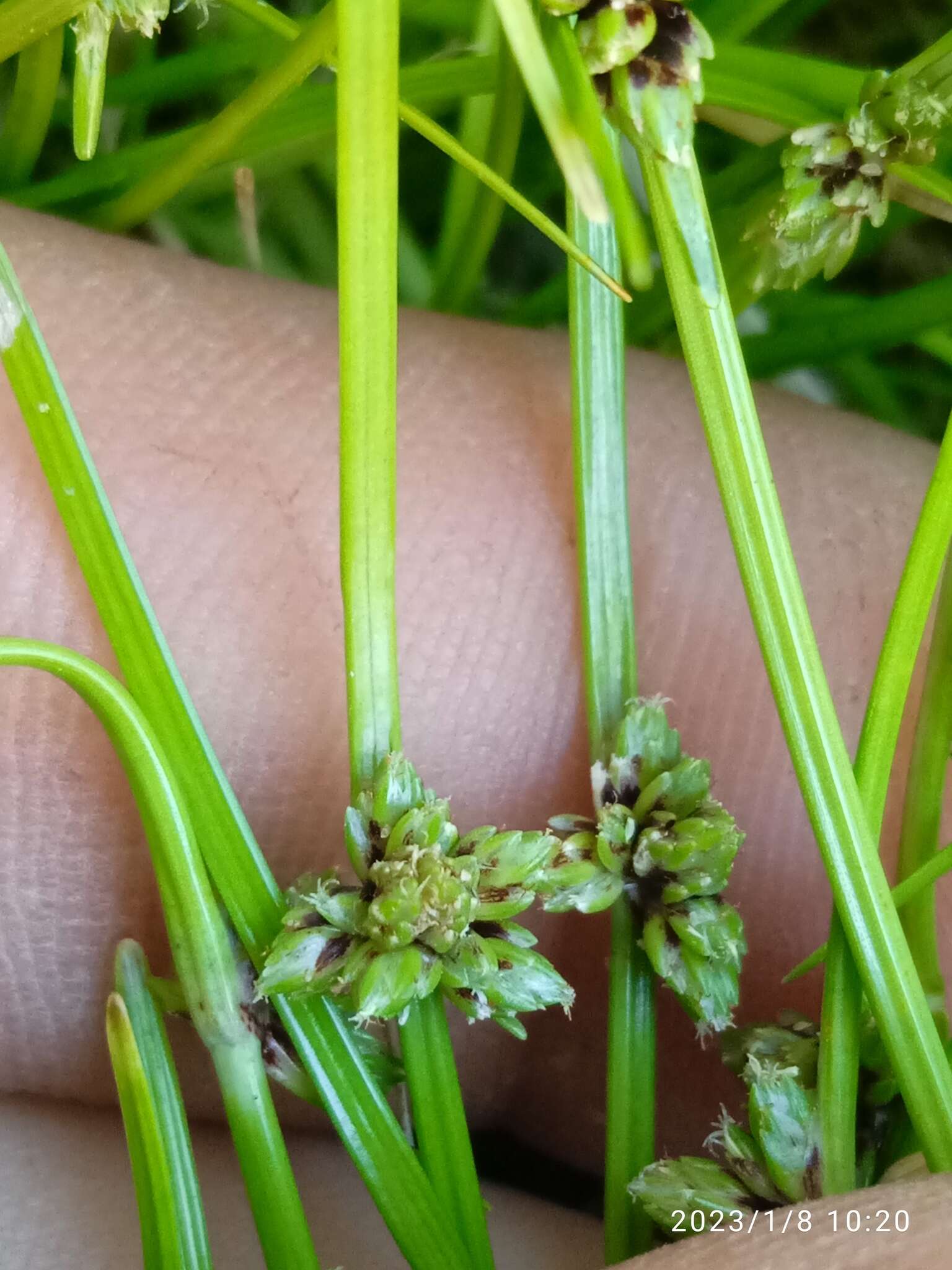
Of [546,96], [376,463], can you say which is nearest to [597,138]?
[546,96]

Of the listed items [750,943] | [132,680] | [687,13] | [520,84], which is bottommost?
[750,943]

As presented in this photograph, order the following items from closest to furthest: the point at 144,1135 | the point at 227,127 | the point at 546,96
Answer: the point at 546,96
the point at 144,1135
the point at 227,127

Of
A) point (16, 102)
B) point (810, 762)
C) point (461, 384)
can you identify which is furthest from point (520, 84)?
point (810, 762)

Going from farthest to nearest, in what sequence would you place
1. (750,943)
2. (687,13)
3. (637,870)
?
(750,943), (637,870), (687,13)

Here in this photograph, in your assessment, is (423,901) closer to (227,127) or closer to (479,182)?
(227,127)

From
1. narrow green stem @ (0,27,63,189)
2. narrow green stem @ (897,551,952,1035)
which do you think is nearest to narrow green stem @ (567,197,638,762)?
narrow green stem @ (897,551,952,1035)

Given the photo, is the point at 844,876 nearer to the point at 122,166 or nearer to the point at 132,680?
the point at 132,680

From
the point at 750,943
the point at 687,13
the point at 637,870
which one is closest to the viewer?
the point at 687,13
